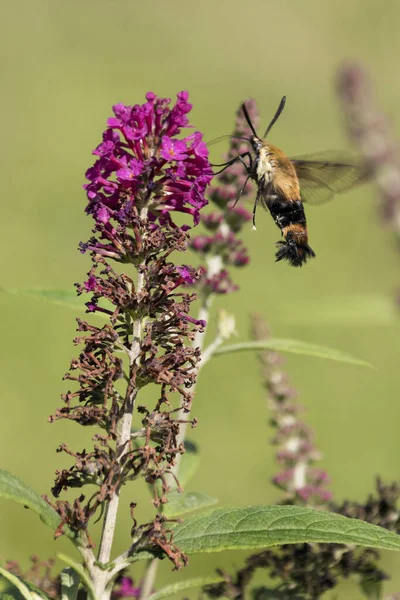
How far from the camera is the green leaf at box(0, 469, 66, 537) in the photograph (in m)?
1.13

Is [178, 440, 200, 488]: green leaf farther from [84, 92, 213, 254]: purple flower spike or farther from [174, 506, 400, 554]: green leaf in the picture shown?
[84, 92, 213, 254]: purple flower spike

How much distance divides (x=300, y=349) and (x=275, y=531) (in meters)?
0.77

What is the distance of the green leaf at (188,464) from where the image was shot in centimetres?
197

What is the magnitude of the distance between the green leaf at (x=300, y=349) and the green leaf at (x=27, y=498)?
0.83 metres

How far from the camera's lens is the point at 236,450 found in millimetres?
6535

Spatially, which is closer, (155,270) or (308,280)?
(155,270)

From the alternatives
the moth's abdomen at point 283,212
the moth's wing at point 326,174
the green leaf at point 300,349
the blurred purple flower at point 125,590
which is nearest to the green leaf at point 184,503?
the blurred purple flower at point 125,590

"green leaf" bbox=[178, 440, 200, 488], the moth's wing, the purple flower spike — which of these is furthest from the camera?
the moth's wing

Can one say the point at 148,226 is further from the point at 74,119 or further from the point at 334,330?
the point at 74,119

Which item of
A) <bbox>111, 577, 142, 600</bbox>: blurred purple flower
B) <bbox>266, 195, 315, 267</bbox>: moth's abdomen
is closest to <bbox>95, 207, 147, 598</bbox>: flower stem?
<bbox>111, 577, 142, 600</bbox>: blurred purple flower

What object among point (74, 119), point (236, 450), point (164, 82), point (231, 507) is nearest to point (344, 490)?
point (236, 450)

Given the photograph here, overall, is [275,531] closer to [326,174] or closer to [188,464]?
[188,464]

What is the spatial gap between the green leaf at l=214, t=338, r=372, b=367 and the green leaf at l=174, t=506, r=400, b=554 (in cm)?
64

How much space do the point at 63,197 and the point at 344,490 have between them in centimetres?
575
